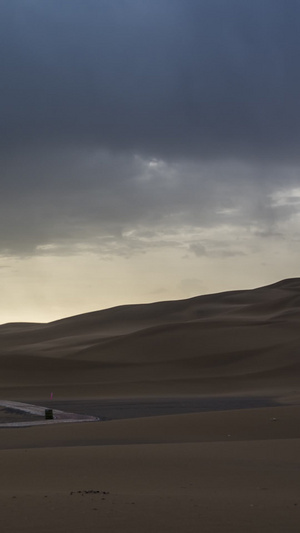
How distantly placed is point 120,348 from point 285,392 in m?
25.1

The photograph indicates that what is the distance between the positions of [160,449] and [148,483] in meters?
3.81

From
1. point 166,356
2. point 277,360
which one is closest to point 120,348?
point 166,356

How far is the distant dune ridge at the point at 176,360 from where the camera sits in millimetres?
42375

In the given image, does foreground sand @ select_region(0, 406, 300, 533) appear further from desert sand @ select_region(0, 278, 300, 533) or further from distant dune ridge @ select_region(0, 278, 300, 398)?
distant dune ridge @ select_region(0, 278, 300, 398)

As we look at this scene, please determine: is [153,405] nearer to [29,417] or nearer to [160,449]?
[29,417]

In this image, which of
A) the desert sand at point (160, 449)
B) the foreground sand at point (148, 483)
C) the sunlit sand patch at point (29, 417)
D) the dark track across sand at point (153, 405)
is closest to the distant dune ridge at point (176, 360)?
the desert sand at point (160, 449)

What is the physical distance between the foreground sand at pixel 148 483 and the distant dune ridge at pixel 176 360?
20735 millimetres

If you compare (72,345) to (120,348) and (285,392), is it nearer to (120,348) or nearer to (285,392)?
(120,348)

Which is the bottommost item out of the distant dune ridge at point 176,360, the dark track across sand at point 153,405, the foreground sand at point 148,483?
the foreground sand at point 148,483

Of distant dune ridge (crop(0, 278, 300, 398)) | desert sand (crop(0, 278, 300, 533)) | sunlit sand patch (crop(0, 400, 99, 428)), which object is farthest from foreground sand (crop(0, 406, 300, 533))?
distant dune ridge (crop(0, 278, 300, 398))

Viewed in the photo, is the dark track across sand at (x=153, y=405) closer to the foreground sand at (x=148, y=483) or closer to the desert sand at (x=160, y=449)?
the desert sand at (x=160, y=449)

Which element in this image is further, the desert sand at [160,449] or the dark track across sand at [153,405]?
the dark track across sand at [153,405]

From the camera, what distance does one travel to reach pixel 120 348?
6059 cm

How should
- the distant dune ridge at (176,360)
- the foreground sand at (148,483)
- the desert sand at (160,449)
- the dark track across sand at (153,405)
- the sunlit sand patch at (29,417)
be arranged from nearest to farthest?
the foreground sand at (148,483)
the desert sand at (160,449)
the sunlit sand patch at (29,417)
the dark track across sand at (153,405)
the distant dune ridge at (176,360)
